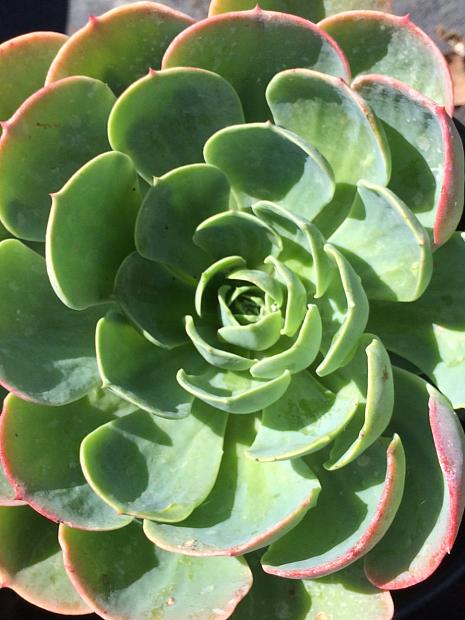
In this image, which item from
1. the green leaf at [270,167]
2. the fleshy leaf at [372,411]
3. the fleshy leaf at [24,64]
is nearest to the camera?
the fleshy leaf at [372,411]

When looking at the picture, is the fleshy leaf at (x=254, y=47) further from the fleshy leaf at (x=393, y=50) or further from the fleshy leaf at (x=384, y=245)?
the fleshy leaf at (x=384, y=245)

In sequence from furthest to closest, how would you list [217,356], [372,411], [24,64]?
[24,64]
[217,356]
[372,411]

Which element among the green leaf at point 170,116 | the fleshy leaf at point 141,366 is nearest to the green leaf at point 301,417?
the fleshy leaf at point 141,366

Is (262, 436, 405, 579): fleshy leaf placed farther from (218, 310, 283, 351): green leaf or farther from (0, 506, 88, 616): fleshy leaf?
(0, 506, 88, 616): fleshy leaf

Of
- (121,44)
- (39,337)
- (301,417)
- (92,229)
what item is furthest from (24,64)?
(301,417)

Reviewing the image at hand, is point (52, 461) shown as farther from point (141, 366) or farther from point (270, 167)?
point (270, 167)

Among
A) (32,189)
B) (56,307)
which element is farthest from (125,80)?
Result: (56,307)
